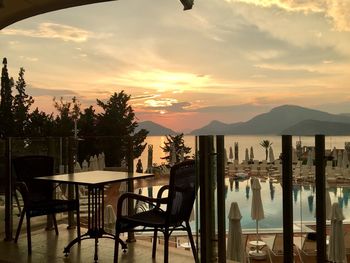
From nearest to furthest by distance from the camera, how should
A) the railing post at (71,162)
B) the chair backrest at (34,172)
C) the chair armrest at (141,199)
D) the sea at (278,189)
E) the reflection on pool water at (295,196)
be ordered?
1. the sea at (278,189)
2. the reflection on pool water at (295,196)
3. the chair armrest at (141,199)
4. the chair backrest at (34,172)
5. the railing post at (71,162)

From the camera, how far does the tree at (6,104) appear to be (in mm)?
17439

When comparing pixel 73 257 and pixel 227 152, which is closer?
pixel 227 152

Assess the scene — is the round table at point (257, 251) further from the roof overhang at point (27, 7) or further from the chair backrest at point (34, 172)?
the roof overhang at point (27, 7)

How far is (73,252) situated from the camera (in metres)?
4.20

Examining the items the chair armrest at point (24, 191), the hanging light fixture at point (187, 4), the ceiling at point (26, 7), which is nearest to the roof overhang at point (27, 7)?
the ceiling at point (26, 7)

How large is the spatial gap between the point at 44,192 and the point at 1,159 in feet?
2.16

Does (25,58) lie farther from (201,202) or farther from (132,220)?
(201,202)

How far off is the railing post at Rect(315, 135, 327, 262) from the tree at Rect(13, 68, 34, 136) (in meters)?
17.4

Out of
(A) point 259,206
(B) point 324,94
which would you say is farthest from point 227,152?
(B) point 324,94

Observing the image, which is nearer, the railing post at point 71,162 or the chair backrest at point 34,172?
the chair backrest at point 34,172

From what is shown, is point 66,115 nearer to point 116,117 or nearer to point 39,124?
point 39,124

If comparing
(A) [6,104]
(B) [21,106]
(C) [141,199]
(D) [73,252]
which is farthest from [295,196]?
Answer: (B) [21,106]

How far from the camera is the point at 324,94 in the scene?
17484 mm

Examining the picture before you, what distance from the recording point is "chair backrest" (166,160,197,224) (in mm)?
3398
